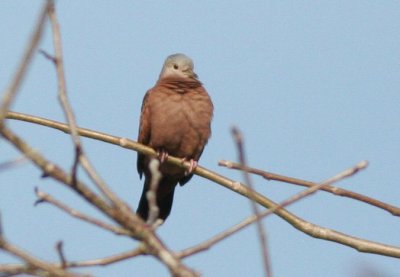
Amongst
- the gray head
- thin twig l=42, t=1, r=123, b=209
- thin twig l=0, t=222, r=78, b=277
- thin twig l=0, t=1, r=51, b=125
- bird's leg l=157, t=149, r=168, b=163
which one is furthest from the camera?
the gray head

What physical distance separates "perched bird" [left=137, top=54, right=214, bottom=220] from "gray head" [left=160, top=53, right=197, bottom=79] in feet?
1.23

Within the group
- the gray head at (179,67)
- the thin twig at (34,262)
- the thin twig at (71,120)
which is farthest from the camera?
the gray head at (179,67)

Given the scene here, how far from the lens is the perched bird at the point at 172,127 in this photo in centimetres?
671

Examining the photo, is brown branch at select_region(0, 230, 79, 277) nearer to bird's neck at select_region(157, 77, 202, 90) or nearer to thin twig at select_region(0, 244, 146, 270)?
thin twig at select_region(0, 244, 146, 270)

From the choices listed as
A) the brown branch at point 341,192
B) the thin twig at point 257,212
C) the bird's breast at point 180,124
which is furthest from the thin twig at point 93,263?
the bird's breast at point 180,124

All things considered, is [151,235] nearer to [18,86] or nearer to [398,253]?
[18,86]

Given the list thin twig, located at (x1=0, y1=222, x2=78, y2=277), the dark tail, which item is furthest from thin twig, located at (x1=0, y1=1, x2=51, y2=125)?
the dark tail

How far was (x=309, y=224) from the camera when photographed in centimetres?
330

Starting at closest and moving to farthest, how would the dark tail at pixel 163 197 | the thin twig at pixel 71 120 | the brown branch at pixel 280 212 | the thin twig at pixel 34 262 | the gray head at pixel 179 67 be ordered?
the thin twig at pixel 34 262 < the thin twig at pixel 71 120 < the brown branch at pixel 280 212 < the dark tail at pixel 163 197 < the gray head at pixel 179 67

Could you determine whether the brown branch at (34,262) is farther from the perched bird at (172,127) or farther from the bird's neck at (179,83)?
the bird's neck at (179,83)

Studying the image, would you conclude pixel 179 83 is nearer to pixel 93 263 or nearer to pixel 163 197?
pixel 163 197

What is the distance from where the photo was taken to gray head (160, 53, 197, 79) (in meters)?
7.57

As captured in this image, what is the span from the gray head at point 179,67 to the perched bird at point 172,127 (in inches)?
14.7

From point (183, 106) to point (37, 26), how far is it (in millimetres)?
5354
